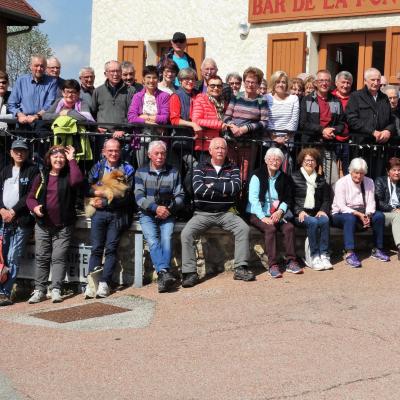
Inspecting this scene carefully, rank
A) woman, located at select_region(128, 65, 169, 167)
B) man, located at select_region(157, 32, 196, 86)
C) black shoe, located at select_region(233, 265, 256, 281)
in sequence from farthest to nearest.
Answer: man, located at select_region(157, 32, 196, 86)
woman, located at select_region(128, 65, 169, 167)
black shoe, located at select_region(233, 265, 256, 281)

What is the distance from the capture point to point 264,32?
1442cm

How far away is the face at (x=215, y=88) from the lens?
28.8ft

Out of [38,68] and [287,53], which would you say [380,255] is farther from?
[287,53]

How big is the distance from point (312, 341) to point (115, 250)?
297 cm

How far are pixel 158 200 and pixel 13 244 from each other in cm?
177

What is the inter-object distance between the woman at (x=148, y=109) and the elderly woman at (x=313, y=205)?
1680 millimetres

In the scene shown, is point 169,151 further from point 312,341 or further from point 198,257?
point 312,341

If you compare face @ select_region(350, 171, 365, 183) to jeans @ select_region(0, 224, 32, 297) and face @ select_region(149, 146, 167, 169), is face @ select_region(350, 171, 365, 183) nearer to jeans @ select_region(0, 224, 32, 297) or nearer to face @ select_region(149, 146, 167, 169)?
face @ select_region(149, 146, 167, 169)

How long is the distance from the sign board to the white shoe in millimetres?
7379

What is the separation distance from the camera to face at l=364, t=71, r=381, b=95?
9328mm

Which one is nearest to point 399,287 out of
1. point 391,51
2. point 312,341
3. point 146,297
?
point 312,341

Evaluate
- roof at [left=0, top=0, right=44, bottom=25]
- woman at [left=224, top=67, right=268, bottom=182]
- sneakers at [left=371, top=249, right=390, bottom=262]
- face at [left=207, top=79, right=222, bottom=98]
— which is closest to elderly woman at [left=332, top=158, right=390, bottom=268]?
sneakers at [left=371, top=249, right=390, bottom=262]

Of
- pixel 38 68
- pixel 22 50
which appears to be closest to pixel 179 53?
pixel 38 68

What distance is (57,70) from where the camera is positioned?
10.3 meters
